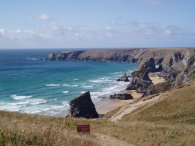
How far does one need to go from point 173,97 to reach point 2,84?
6869cm

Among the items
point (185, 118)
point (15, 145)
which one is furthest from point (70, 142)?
point (185, 118)

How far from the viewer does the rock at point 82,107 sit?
193 feet

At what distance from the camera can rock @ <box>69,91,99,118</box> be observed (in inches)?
2313

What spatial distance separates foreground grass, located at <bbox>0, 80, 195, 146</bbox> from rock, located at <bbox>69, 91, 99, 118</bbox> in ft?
55.6

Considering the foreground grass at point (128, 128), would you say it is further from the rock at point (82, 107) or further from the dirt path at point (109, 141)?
the rock at point (82, 107)

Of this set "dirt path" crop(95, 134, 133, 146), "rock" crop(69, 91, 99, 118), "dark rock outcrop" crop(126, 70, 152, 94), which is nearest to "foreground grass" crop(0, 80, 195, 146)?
"dirt path" crop(95, 134, 133, 146)

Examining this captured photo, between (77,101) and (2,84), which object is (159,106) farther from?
(2,84)

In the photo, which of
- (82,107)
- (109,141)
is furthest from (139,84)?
(109,141)

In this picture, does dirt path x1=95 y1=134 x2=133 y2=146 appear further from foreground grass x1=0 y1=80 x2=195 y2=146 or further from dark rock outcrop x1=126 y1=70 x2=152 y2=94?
dark rock outcrop x1=126 y1=70 x2=152 y2=94

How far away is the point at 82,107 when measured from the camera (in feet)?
195

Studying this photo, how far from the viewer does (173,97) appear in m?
44.8

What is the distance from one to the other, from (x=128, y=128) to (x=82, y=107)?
37394 mm

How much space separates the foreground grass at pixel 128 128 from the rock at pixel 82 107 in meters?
17.0

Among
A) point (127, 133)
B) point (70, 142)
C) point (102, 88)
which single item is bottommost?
point (102, 88)
